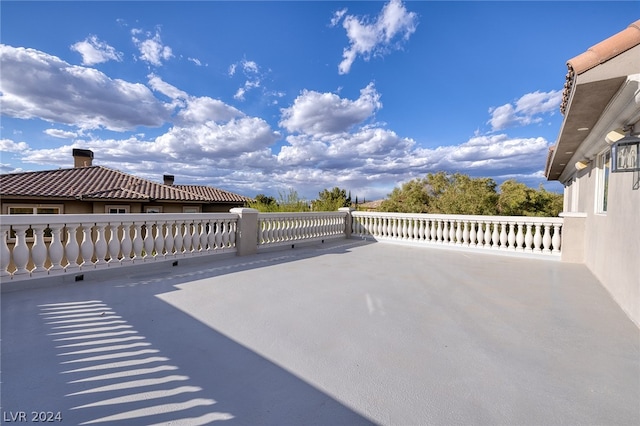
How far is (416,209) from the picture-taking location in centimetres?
1627

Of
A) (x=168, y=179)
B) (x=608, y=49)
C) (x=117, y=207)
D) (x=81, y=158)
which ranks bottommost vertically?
(x=117, y=207)

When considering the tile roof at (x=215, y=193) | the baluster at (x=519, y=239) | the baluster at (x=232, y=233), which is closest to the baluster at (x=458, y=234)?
the baluster at (x=519, y=239)

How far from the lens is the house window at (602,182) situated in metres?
4.57

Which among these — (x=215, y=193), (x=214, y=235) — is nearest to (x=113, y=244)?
(x=214, y=235)

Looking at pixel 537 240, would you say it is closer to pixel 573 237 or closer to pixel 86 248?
pixel 573 237

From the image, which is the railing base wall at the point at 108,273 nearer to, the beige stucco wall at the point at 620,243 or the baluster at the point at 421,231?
the baluster at the point at 421,231

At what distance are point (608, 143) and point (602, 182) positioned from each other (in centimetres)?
133

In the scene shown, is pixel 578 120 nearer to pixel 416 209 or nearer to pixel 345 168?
pixel 416 209

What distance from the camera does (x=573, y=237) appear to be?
5.98 meters

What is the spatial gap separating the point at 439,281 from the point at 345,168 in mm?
20070

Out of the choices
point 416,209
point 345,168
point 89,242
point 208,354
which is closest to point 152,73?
point 89,242

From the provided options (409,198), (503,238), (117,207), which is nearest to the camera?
(503,238)

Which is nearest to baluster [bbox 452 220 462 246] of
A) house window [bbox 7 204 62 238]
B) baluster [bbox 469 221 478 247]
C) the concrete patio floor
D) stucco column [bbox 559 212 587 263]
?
baluster [bbox 469 221 478 247]

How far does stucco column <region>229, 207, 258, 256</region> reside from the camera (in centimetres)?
634
